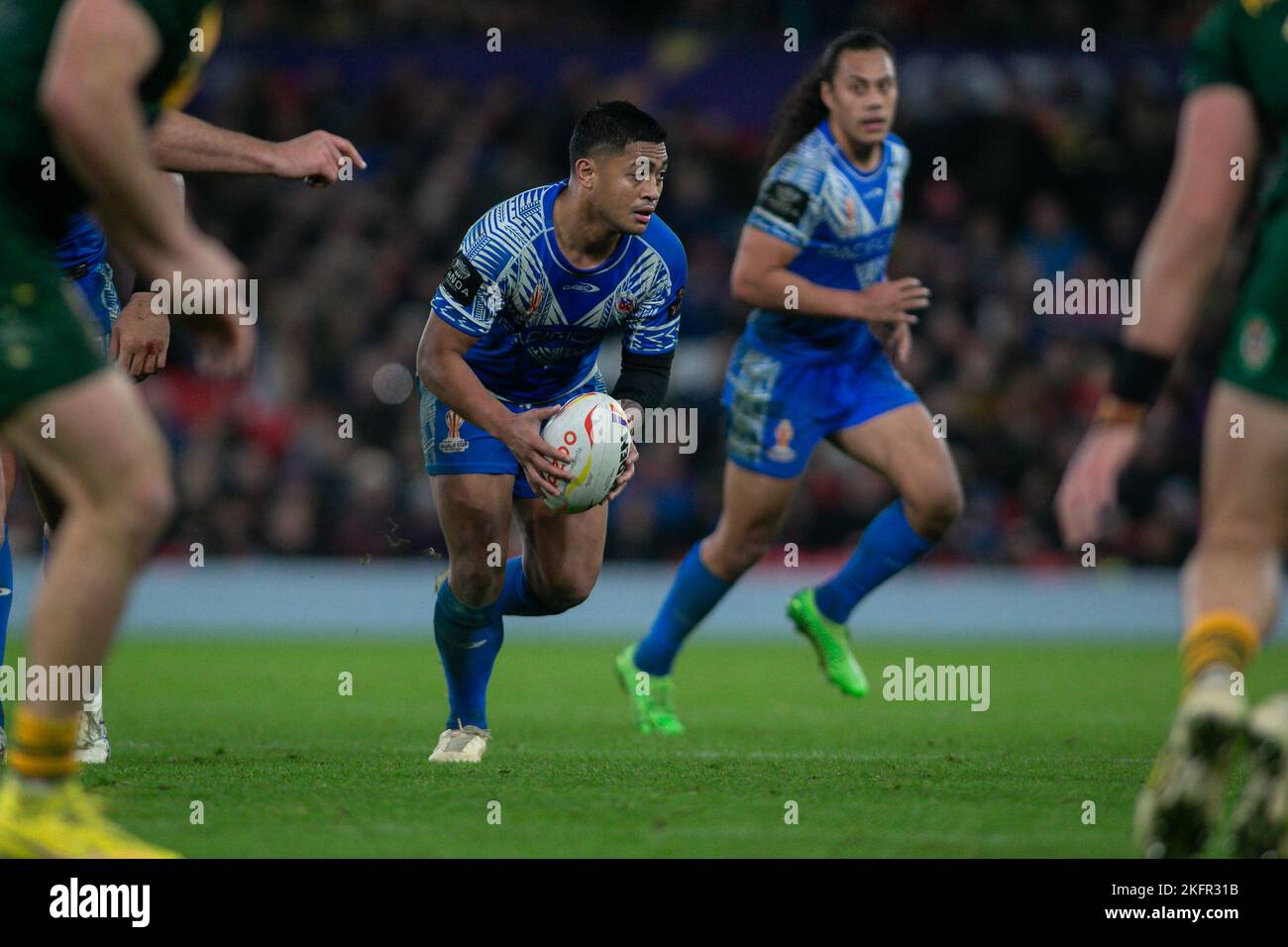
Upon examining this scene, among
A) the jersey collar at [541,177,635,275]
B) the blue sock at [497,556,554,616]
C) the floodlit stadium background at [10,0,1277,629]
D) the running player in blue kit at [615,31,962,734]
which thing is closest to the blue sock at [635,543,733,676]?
the running player in blue kit at [615,31,962,734]

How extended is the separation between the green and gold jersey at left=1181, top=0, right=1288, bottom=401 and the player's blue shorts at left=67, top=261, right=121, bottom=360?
429cm

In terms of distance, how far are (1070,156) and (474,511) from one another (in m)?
13.7

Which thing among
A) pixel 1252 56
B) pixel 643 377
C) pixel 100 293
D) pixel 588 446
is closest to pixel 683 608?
pixel 643 377

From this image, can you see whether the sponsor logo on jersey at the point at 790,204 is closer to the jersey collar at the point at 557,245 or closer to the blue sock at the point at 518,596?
the jersey collar at the point at 557,245

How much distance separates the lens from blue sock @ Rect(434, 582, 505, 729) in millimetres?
6531

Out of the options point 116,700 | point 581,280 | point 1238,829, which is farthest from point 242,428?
point 1238,829

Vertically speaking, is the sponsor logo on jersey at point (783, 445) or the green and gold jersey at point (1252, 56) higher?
the green and gold jersey at point (1252, 56)

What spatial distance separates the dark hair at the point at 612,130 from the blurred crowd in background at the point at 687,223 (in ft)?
26.9

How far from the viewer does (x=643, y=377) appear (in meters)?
6.75

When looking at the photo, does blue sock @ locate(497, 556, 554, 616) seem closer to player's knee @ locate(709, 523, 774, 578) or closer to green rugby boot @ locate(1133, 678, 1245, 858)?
player's knee @ locate(709, 523, 774, 578)

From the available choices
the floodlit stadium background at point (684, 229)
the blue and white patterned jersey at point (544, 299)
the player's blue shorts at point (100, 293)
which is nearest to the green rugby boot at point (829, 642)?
the blue and white patterned jersey at point (544, 299)

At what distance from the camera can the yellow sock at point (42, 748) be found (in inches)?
146

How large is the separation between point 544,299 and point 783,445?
1.62 metres

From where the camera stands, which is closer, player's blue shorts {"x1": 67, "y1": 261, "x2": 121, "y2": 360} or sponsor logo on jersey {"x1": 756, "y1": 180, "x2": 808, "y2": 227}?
player's blue shorts {"x1": 67, "y1": 261, "x2": 121, "y2": 360}
